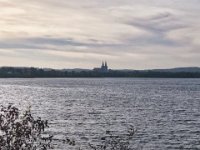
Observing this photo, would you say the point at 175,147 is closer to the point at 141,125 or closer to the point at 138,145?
the point at 138,145

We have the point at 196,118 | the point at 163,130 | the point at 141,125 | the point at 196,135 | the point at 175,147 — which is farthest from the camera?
the point at 196,118

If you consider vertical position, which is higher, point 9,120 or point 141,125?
point 9,120

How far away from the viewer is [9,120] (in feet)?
38.6

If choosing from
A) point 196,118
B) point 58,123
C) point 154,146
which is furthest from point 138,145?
point 196,118

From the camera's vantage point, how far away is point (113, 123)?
6394cm

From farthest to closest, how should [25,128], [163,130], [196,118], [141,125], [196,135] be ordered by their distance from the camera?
[196,118] < [141,125] < [163,130] < [196,135] < [25,128]

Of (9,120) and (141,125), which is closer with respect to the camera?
(9,120)

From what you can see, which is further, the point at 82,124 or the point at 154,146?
the point at 82,124

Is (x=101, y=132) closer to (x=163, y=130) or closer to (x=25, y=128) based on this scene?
(x=163, y=130)

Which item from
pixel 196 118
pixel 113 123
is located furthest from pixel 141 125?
pixel 196 118

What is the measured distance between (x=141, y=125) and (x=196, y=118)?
14.1 metres

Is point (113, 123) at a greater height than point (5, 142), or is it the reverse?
point (5, 142)

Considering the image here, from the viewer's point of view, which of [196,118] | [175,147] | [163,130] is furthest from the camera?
[196,118]

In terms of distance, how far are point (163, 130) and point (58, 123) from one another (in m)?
15.3
